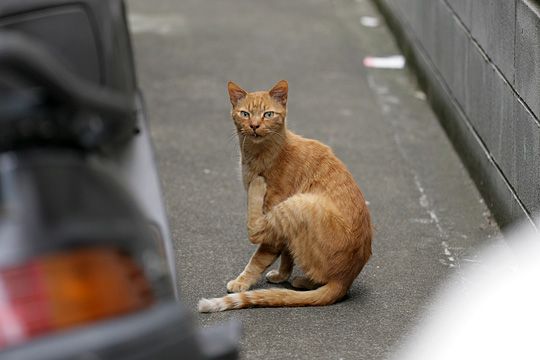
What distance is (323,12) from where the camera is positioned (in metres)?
11.8

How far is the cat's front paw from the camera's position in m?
5.06

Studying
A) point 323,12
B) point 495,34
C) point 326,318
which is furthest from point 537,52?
point 323,12

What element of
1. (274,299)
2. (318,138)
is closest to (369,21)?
(318,138)

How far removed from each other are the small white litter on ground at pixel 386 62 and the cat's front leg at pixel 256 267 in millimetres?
4897

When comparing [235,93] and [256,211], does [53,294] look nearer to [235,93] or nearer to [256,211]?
[256,211]

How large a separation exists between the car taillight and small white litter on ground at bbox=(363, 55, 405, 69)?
25.8ft

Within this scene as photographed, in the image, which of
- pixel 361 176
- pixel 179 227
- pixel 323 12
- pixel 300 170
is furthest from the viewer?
pixel 323 12

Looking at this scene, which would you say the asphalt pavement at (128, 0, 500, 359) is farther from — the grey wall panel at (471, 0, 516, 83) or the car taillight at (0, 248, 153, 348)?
the car taillight at (0, 248, 153, 348)

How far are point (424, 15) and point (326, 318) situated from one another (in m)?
4.81

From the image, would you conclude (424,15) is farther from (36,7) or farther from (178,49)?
(36,7)

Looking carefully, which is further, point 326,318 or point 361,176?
point 361,176

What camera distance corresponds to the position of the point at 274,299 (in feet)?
15.9

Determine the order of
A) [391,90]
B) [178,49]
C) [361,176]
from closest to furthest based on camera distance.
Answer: [361,176]
[391,90]
[178,49]

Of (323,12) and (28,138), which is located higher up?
(28,138)
